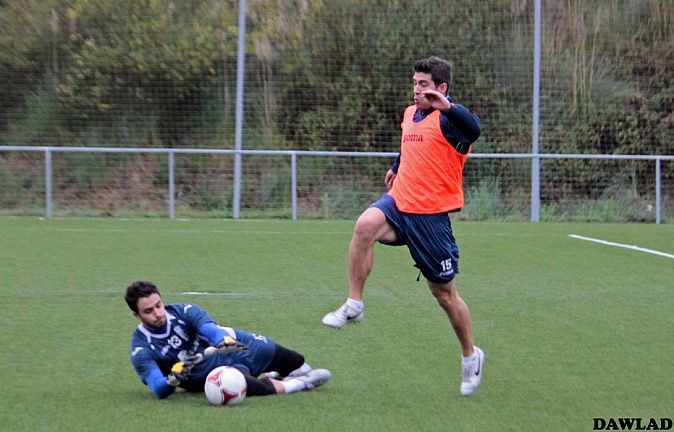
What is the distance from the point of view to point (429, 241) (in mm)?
6410

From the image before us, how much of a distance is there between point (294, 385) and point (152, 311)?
2.91 feet

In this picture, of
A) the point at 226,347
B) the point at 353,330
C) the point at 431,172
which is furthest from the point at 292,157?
the point at 226,347

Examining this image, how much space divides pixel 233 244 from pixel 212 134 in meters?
6.90

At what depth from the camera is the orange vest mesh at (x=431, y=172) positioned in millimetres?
6543

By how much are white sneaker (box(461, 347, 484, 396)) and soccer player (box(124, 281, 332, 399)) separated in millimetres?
750

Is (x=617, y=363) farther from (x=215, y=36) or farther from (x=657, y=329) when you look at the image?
(x=215, y=36)

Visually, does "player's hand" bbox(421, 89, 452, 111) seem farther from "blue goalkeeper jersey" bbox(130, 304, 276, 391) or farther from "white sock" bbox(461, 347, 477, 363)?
"blue goalkeeper jersey" bbox(130, 304, 276, 391)

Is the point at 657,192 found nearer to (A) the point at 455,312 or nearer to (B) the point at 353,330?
(B) the point at 353,330

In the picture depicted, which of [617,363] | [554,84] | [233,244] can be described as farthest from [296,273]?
[554,84]

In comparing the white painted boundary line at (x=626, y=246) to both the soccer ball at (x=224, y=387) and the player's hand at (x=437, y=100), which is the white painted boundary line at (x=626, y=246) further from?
the soccer ball at (x=224, y=387)

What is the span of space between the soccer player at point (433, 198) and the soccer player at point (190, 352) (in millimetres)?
806

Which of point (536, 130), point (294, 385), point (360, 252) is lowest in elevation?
point (294, 385)

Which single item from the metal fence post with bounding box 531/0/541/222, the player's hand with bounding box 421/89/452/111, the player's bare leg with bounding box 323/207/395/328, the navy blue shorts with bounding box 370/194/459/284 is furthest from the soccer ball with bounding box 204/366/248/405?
the metal fence post with bounding box 531/0/541/222

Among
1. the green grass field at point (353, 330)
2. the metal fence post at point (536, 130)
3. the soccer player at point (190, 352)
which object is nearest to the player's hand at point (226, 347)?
the soccer player at point (190, 352)
